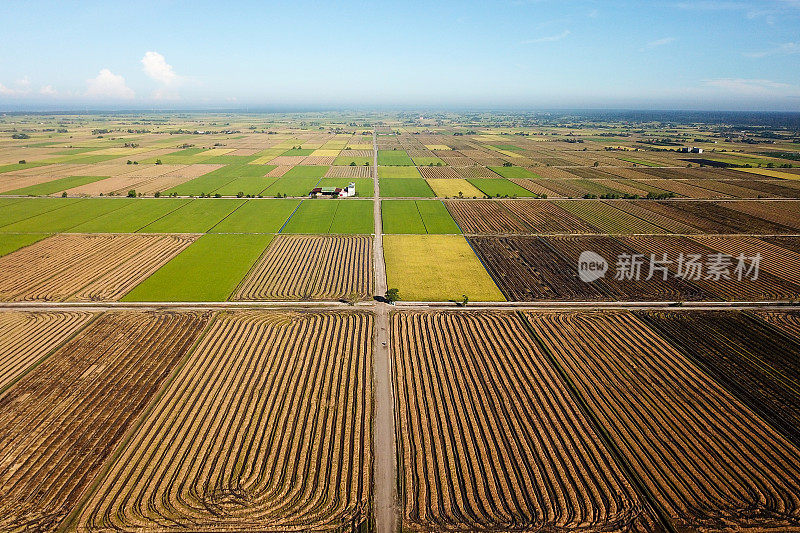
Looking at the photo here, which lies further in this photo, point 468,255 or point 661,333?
point 468,255

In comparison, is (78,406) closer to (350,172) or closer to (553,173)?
(350,172)

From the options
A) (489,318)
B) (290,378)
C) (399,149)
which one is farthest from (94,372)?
(399,149)

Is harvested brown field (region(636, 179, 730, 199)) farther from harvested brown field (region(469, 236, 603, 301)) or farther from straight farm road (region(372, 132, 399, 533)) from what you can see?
straight farm road (region(372, 132, 399, 533))

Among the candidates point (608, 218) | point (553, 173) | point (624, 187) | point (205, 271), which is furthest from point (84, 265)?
point (553, 173)

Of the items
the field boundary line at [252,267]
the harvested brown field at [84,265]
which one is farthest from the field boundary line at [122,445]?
the harvested brown field at [84,265]

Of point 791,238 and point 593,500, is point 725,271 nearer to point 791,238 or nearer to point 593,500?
point 791,238

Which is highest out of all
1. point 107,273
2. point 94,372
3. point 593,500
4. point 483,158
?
point 483,158
